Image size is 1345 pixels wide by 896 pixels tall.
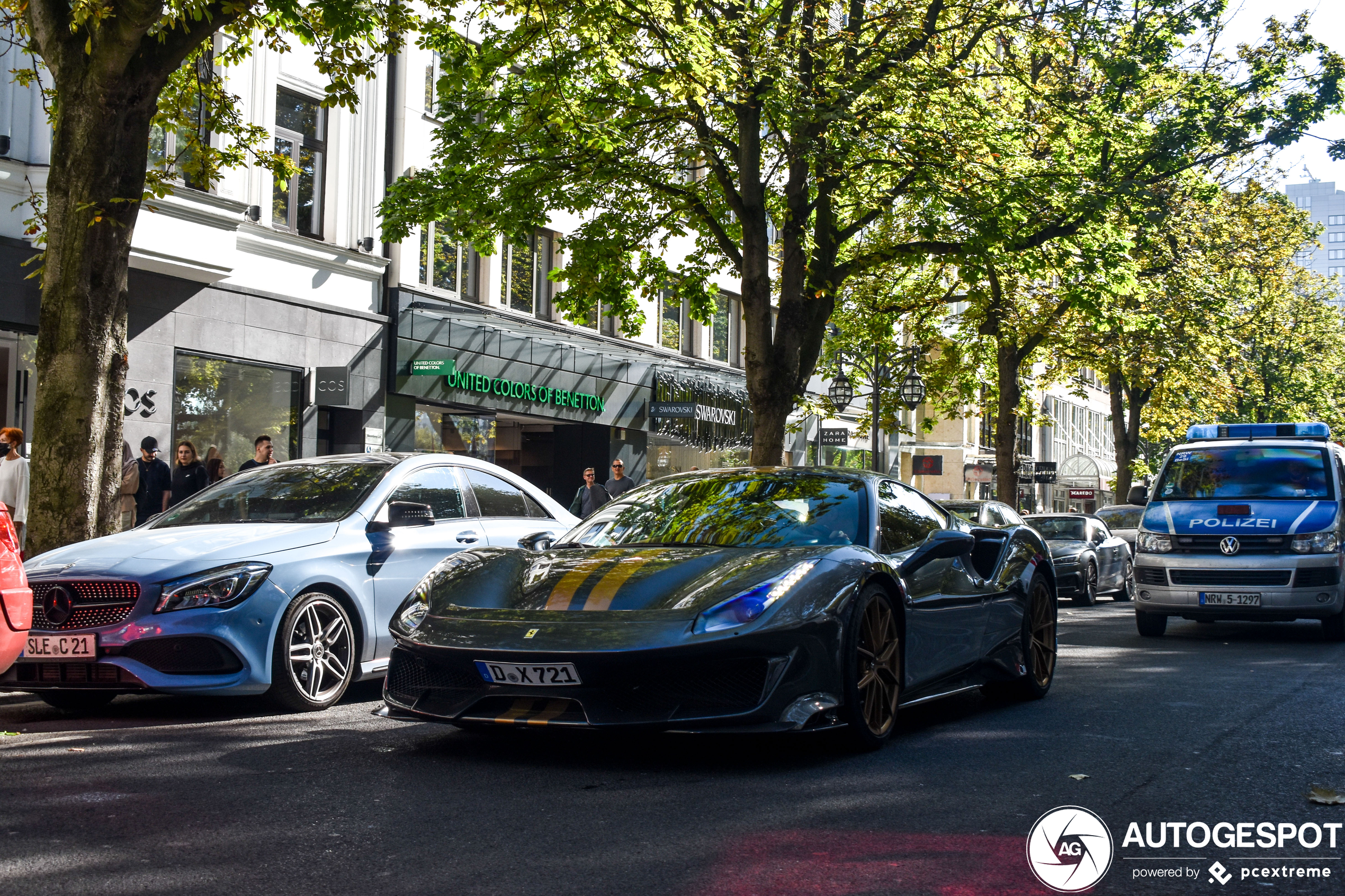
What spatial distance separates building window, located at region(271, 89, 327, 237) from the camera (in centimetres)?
2053

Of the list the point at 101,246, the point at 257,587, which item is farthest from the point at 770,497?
the point at 101,246

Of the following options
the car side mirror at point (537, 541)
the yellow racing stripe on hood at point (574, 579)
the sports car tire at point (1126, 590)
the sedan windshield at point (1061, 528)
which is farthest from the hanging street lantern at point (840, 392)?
the yellow racing stripe on hood at point (574, 579)

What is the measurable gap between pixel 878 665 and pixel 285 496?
161 inches

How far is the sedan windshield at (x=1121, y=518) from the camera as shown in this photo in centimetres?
2889

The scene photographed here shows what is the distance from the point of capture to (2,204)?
1536 centimetres

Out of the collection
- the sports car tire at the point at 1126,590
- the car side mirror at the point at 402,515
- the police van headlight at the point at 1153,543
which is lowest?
the sports car tire at the point at 1126,590

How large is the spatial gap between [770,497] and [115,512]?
6.40 meters

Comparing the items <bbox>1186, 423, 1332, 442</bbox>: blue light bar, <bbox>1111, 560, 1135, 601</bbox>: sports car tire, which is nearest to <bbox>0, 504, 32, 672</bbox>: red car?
<bbox>1186, 423, 1332, 442</bbox>: blue light bar

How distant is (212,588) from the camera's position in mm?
7016

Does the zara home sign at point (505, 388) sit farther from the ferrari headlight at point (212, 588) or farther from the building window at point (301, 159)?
the ferrari headlight at point (212, 588)

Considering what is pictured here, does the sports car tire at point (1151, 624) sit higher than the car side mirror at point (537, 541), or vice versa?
the car side mirror at point (537, 541)

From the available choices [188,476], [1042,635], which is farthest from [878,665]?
[188,476]

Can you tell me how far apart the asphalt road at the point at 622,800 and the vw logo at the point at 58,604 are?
1.80 ft

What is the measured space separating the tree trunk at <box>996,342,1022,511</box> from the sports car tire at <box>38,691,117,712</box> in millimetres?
22172
